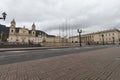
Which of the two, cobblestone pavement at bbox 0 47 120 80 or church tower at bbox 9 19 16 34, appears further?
church tower at bbox 9 19 16 34

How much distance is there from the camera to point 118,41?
118m

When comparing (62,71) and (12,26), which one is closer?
(62,71)

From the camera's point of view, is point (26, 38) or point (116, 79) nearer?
point (116, 79)

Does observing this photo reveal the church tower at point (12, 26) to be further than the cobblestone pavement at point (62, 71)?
Yes

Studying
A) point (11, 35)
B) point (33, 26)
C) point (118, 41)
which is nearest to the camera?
point (11, 35)

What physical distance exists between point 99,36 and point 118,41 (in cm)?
1946

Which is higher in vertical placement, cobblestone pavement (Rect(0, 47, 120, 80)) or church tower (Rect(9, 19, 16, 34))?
church tower (Rect(9, 19, 16, 34))

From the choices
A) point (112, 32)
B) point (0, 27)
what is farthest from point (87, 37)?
point (0, 27)

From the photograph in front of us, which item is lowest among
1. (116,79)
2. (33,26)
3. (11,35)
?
(116,79)

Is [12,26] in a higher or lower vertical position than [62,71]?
higher

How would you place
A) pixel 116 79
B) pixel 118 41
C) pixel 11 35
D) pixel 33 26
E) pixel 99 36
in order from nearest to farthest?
pixel 116 79 < pixel 11 35 < pixel 33 26 < pixel 118 41 < pixel 99 36

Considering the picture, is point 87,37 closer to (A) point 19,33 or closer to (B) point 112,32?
(B) point 112,32

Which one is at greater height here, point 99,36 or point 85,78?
point 99,36

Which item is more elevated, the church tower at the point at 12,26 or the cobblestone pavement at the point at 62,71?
the church tower at the point at 12,26
